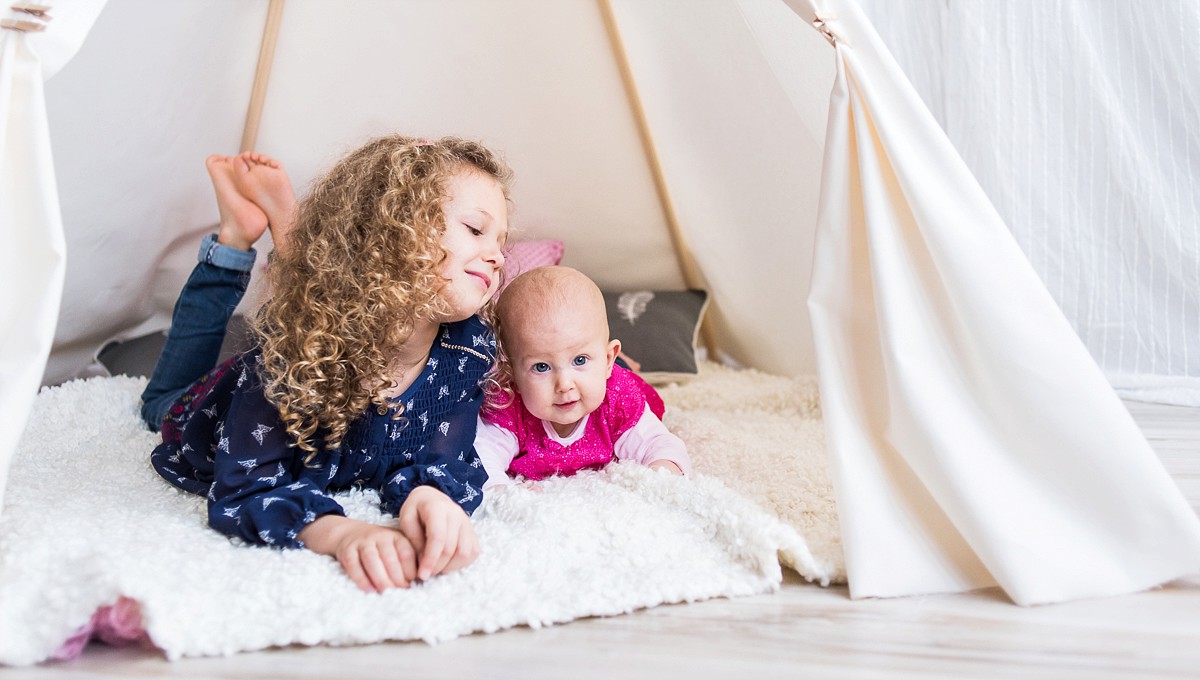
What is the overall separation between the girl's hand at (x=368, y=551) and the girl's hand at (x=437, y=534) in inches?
0.6

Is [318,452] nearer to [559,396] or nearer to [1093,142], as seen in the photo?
[559,396]

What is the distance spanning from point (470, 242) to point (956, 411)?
670 mm

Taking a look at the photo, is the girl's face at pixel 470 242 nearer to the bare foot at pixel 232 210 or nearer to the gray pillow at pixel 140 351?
the bare foot at pixel 232 210

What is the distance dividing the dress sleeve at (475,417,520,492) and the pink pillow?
758 millimetres

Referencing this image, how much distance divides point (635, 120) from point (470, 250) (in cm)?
104

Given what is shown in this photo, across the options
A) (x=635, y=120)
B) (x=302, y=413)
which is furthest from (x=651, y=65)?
(x=302, y=413)

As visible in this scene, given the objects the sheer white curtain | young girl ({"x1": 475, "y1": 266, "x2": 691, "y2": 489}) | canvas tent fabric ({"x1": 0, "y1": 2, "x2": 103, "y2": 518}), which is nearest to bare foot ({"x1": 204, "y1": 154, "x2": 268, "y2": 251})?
young girl ({"x1": 475, "y1": 266, "x2": 691, "y2": 489})

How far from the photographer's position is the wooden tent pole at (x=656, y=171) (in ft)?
6.97

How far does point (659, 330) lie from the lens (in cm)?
235

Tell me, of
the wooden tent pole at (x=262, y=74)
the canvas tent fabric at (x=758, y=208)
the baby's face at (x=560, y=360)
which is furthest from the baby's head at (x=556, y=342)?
the wooden tent pole at (x=262, y=74)

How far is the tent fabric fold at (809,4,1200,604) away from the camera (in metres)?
1.16

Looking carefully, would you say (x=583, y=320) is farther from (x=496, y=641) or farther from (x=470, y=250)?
(x=496, y=641)

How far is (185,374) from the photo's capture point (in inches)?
71.8

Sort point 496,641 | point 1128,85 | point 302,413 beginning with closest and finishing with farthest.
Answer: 1. point 496,641
2. point 302,413
3. point 1128,85
